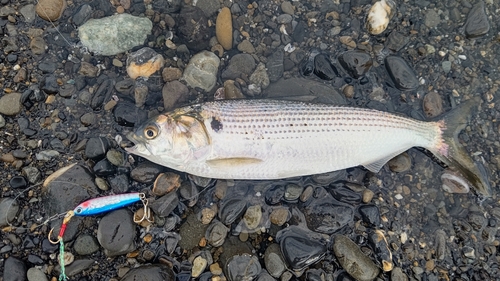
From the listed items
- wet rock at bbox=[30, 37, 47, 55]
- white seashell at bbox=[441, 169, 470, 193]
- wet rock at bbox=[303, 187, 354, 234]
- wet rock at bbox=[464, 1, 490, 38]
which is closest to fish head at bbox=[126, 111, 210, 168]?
wet rock at bbox=[303, 187, 354, 234]

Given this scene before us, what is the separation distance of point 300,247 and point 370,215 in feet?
3.53

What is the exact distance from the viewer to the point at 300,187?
15.9ft

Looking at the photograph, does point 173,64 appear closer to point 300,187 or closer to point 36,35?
point 36,35

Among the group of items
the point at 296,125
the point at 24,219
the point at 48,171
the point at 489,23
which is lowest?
the point at 24,219

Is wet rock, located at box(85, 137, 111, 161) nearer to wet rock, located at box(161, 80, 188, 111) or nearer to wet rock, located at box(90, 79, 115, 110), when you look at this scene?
wet rock, located at box(90, 79, 115, 110)

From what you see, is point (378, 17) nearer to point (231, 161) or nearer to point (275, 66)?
point (275, 66)

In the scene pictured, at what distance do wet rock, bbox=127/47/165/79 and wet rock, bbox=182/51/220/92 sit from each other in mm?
426

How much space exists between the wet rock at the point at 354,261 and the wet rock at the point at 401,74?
240 cm

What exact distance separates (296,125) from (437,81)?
2.46 m

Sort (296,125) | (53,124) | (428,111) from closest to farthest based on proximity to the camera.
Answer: (296,125) → (53,124) → (428,111)

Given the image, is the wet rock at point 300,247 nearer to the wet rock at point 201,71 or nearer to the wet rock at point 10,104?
the wet rock at point 201,71

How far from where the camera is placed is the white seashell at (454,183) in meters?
4.95

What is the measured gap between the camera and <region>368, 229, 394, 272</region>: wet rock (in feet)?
15.2

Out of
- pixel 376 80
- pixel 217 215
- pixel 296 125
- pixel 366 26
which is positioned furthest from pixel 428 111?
pixel 217 215
